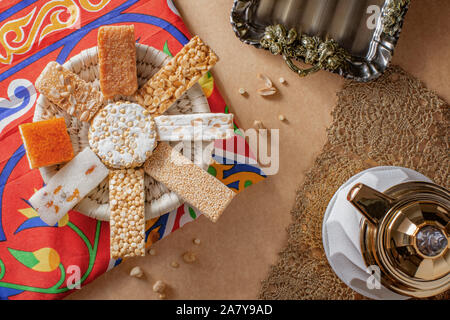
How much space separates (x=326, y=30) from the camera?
71 centimetres

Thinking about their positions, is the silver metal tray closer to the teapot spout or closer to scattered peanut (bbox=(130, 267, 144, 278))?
the teapot spout

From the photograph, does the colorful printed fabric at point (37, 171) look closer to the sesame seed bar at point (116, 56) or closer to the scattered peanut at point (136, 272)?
the scattered peanut at point (136, 272)

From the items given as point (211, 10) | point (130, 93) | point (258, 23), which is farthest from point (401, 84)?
point (130, 93)

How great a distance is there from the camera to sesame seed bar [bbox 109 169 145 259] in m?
0.62

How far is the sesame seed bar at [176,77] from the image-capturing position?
0.62 metres

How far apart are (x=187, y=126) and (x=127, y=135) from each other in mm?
101

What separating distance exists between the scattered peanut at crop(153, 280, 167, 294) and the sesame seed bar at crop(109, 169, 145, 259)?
0.47 feet

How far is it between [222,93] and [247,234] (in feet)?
0.98

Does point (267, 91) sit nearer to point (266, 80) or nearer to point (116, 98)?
point (266, 80)

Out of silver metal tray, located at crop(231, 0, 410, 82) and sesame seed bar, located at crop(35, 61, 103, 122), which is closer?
sesame seed bar, located at crop(35, 61, 103, 122)

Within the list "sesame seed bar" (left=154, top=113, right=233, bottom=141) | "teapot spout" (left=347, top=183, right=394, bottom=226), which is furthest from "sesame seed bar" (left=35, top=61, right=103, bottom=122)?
"teapot spout" (left=347, top=183, right=394, bottom=226)

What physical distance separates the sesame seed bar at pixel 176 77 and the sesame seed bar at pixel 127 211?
120 mm

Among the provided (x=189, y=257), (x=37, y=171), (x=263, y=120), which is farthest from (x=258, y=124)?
(x=37, y=171)

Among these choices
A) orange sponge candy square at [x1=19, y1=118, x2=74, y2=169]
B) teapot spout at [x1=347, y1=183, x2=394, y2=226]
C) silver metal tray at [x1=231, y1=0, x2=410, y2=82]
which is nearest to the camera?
teapot spout at [x1=347, y1=183, x2=394, y2=226]
